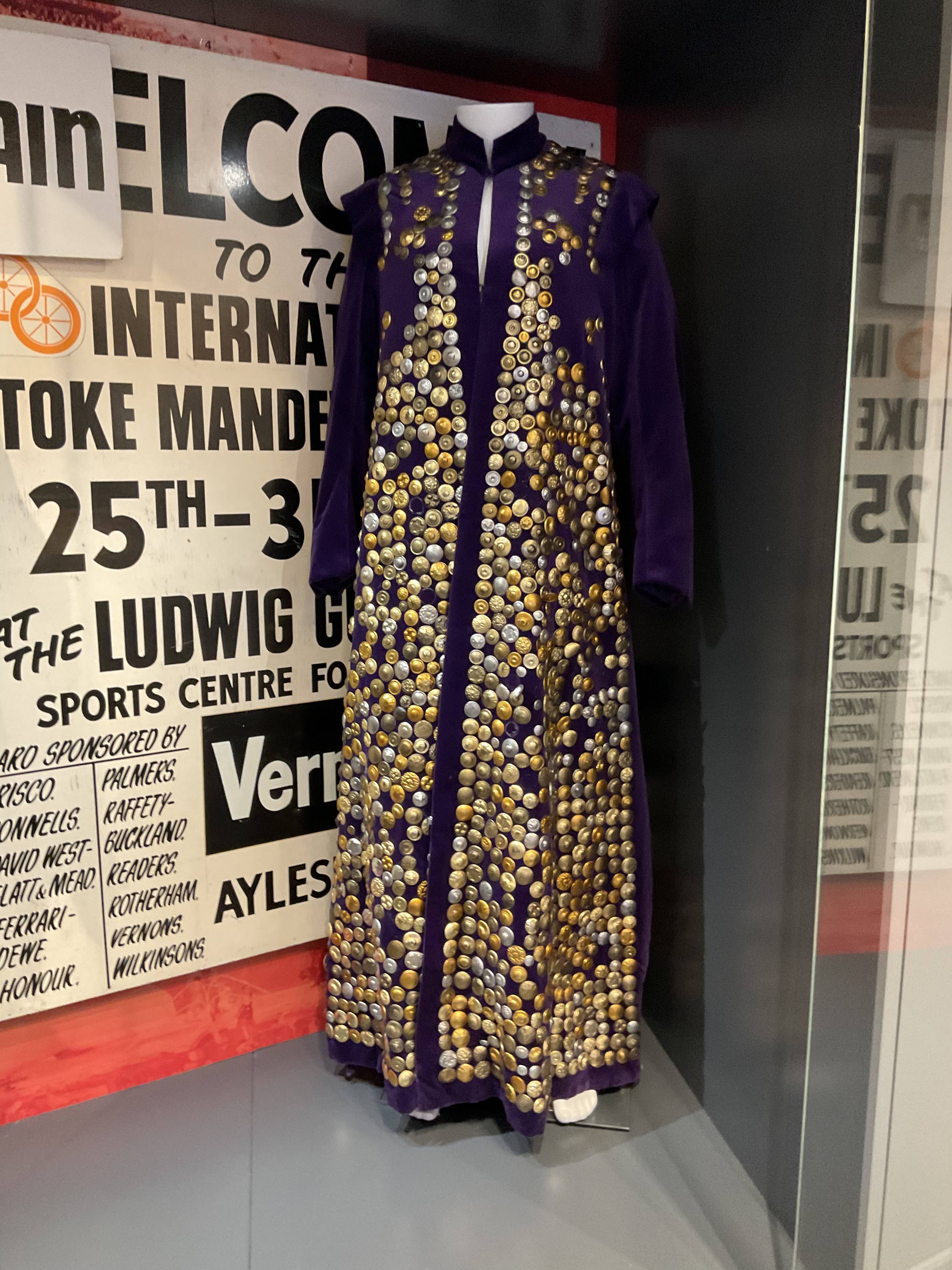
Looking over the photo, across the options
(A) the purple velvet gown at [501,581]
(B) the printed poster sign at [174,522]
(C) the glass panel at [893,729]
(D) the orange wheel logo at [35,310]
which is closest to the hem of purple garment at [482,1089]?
(A) the purple velvet gown at [501,581]

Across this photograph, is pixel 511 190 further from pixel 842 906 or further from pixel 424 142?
pixel 842 906

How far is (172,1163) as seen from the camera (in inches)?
53.2

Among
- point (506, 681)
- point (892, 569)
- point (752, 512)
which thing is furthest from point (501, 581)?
point (892, 569)

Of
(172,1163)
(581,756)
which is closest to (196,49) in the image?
(581,756)

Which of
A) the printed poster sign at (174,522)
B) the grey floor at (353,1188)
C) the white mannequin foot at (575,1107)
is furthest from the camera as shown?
the white mannequin foot at (575,1107)

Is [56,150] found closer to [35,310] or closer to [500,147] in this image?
[35,310]

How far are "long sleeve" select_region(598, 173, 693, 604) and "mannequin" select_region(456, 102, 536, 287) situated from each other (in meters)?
0.15

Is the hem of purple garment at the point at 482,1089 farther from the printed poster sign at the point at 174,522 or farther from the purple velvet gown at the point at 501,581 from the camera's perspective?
the printed poster sign at the point at 174,522

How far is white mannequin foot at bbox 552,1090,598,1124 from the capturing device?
1.41 meters

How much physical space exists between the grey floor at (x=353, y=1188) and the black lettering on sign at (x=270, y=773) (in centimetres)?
42

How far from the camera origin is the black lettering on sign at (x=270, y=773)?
1.48 m

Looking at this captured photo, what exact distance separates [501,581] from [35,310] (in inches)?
28.4

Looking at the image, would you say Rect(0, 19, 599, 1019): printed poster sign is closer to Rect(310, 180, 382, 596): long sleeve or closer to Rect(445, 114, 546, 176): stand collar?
Rect(310, 180, 382, 596): long sleeve

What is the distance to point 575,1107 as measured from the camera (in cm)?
141
